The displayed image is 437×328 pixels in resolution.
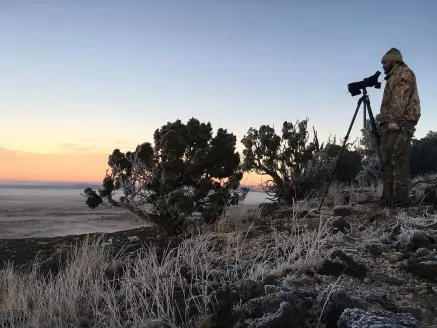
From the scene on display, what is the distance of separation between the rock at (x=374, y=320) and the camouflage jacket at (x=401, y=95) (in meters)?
5.06

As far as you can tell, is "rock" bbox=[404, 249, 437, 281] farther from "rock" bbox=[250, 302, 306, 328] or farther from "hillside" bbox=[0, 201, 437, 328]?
"rock" bbox=[250, 302, 306, 328]

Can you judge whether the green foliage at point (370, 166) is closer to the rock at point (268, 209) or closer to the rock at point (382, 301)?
the rock at point (268, 209)

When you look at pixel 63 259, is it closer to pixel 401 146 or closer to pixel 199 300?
pixel 199 300

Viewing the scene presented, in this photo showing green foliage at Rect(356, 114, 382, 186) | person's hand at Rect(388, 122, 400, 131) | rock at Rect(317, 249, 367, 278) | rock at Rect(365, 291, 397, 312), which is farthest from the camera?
green foliage at Rect(356, 114, 382, 186)

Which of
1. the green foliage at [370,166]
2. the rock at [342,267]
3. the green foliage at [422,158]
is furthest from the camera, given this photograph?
the green foliage at [422,158]

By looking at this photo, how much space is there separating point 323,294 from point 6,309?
3570 millimetres

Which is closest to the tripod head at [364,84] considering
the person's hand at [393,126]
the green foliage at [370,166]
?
the person's hand at [393,126]

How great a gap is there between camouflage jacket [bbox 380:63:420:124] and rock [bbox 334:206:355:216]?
170cm

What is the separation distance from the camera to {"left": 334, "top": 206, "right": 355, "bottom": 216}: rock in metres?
7.68

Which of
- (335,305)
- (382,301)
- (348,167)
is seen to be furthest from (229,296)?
(348,167)

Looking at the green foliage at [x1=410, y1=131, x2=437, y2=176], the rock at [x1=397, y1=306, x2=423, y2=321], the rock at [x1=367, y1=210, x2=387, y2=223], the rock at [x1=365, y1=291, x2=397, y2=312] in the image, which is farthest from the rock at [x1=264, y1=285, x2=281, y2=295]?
the green foliage at [x1=410, y1=131, x2=437, y2=176]

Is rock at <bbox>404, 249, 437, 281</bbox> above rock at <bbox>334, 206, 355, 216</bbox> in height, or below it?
below

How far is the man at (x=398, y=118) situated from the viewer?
7.27 meters

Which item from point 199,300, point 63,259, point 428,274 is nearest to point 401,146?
point 428,274
